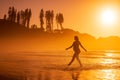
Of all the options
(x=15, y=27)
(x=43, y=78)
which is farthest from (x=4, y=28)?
(x=43, y=78)

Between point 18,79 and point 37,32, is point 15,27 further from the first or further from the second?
point 18,79

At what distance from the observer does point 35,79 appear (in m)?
17.0

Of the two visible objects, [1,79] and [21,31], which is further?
[21,31]

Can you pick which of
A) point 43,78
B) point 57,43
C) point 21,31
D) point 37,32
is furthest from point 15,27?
point 43,78

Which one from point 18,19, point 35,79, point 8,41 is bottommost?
point 35,79

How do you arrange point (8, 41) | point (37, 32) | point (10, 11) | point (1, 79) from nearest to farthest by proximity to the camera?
point (1, 79) → point (8, 41) → point (10, 11) → point (37, 32)

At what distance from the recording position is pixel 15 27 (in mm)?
121812

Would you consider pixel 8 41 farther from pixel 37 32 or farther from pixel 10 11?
pixel 37 32

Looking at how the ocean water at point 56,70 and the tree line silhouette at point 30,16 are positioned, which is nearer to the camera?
the ocean water at point 56,70

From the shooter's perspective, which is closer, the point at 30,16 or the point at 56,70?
the point at 56,70

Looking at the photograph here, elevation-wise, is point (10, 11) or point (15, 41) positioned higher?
point (10, 11)

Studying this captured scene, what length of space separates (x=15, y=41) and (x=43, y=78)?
96.7 meters

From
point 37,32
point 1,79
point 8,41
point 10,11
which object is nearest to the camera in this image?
point 1,79

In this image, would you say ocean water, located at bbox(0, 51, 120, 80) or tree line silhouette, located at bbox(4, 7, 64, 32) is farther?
tree line silhouette, located at bbox(4, 7, 64, 32)
